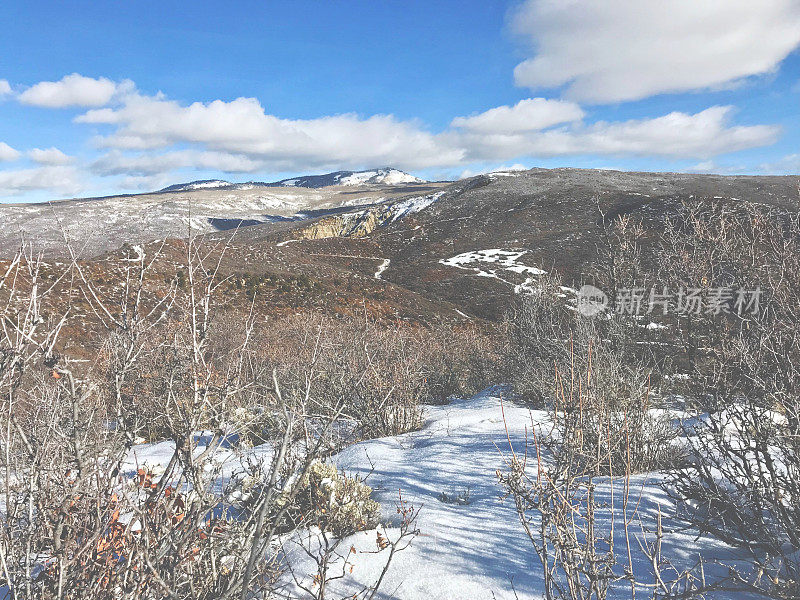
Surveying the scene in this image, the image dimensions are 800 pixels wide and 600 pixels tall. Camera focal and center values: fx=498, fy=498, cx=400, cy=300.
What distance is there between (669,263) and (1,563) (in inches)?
197

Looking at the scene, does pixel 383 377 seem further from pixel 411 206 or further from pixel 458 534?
pixel 411 206

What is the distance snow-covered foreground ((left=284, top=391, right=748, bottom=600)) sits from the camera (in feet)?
7.66

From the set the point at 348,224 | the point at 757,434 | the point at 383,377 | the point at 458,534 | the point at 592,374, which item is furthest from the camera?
the point at 348,224

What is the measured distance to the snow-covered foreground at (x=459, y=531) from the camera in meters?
2.33

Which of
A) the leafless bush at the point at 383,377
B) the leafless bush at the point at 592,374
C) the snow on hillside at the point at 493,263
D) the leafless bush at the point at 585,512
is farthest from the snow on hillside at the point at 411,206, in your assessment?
the leafless bush at the point at 585,512

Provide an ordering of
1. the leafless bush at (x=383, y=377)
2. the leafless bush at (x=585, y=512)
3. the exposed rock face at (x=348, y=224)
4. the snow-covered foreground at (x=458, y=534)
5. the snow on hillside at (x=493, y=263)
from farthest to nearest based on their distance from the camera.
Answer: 1. the exposed rock face at (x=348, y=224)
2. the snow on hillside at (x=493, y=263)
3. the leafless bush at (x=383, y=377)
4. the snow-covered foreground at (x=458, y=534)
5. the leafless bush at (x=585, y=512)

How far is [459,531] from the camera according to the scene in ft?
9.23

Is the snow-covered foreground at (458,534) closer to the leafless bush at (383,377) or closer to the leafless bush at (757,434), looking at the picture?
the leafless bush at (757,434)

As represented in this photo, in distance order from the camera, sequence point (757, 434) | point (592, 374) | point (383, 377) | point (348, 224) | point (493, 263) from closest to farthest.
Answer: point (757, 434) < point (592, 374) < point (383, 377) < point (493, 263) < point (348, 224)

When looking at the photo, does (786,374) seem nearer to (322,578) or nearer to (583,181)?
(322,578)

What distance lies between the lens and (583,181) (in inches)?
1932

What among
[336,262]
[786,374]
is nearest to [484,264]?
[336,262]

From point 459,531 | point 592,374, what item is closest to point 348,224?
point 592,374

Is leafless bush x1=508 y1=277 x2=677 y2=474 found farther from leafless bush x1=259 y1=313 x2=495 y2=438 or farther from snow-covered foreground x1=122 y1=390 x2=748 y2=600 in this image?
leafless bush x1=259 y1=313 x2=495 y2=438
